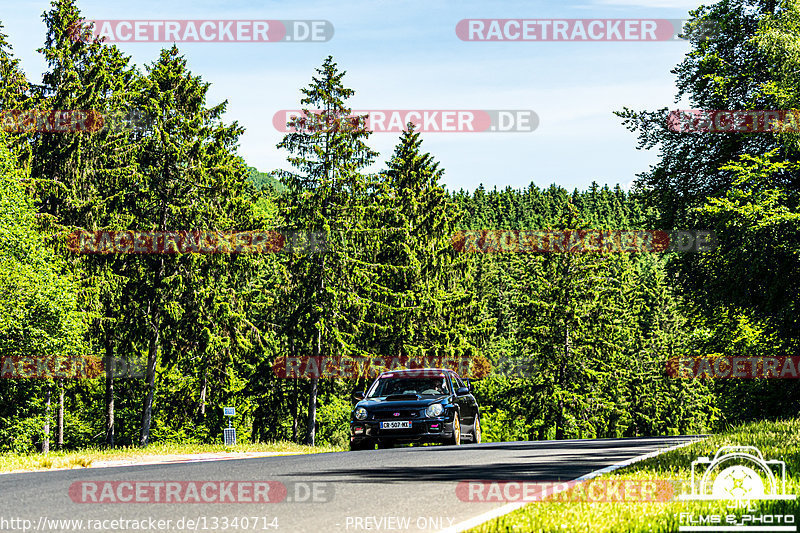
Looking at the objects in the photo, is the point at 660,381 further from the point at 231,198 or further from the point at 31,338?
the point at 31,338

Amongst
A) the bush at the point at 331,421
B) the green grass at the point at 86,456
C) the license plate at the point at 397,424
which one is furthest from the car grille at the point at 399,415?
the bush at the point at 331,421

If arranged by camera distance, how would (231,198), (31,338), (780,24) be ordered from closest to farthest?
(780,24) → (31,338) → (231,198)

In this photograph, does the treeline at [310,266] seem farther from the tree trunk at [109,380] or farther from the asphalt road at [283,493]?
the asphalt road at [283,493]

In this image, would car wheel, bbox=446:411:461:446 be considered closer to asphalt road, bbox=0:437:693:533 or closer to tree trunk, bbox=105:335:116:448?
asphalt road, bbox=0:437:693:533

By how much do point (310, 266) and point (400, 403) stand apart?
20.0 m

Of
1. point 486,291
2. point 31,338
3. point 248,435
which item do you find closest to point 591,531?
point 31,338

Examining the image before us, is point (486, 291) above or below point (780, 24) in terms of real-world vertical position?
below

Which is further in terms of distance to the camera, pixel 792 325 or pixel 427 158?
pixel 427 158

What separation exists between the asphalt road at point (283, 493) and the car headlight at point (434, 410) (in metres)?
3.66

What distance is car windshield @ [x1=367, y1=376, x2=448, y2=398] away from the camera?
18719mm

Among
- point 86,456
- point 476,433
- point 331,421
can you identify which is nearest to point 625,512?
point 476,433

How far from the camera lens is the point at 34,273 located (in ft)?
97.0

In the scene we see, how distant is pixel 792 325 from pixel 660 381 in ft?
129

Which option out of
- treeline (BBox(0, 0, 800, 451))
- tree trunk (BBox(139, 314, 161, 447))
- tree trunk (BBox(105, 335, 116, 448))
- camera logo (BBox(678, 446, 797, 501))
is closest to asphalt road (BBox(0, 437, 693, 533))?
camera logo (BBox(678, 446, 797, 501))
